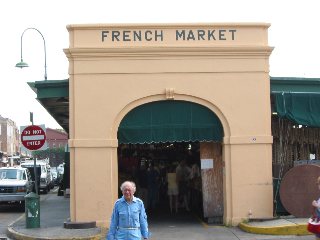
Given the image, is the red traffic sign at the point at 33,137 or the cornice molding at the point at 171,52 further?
the red traffic sign at the point at 33,137

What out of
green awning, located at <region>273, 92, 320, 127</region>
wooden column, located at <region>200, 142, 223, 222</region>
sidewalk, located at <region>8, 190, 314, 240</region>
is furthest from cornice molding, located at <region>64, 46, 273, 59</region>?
sidewalk, located at <region>8, 190, 314, 240</region>

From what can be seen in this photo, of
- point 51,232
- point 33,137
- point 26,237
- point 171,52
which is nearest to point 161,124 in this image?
point 171,52

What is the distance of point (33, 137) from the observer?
16.9m

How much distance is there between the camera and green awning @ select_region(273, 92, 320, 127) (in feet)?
53.9

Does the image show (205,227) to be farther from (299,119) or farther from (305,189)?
(299,119)

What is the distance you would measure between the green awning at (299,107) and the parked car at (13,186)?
12160 mm

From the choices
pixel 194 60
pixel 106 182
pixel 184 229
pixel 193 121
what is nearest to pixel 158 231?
pixel 184 229

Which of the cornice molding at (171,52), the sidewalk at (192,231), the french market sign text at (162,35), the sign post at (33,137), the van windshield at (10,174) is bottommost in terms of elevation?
the sidewalk at (192,231)

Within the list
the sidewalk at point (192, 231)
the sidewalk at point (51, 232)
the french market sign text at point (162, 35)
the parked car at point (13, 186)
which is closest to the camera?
the sidewalk at point (192, 231)

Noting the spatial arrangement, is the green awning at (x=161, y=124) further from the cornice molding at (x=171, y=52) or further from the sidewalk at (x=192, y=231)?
the sidewalk at (x=192, y=231)

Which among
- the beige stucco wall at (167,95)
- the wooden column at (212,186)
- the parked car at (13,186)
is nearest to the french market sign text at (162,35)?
the beige stucco wall at (167,95)

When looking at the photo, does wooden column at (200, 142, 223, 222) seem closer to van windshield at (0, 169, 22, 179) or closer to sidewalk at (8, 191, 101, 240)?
sidewalk at (8, 191, 101, 240)

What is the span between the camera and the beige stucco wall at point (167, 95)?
16.2 m

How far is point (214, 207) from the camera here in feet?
55.9
